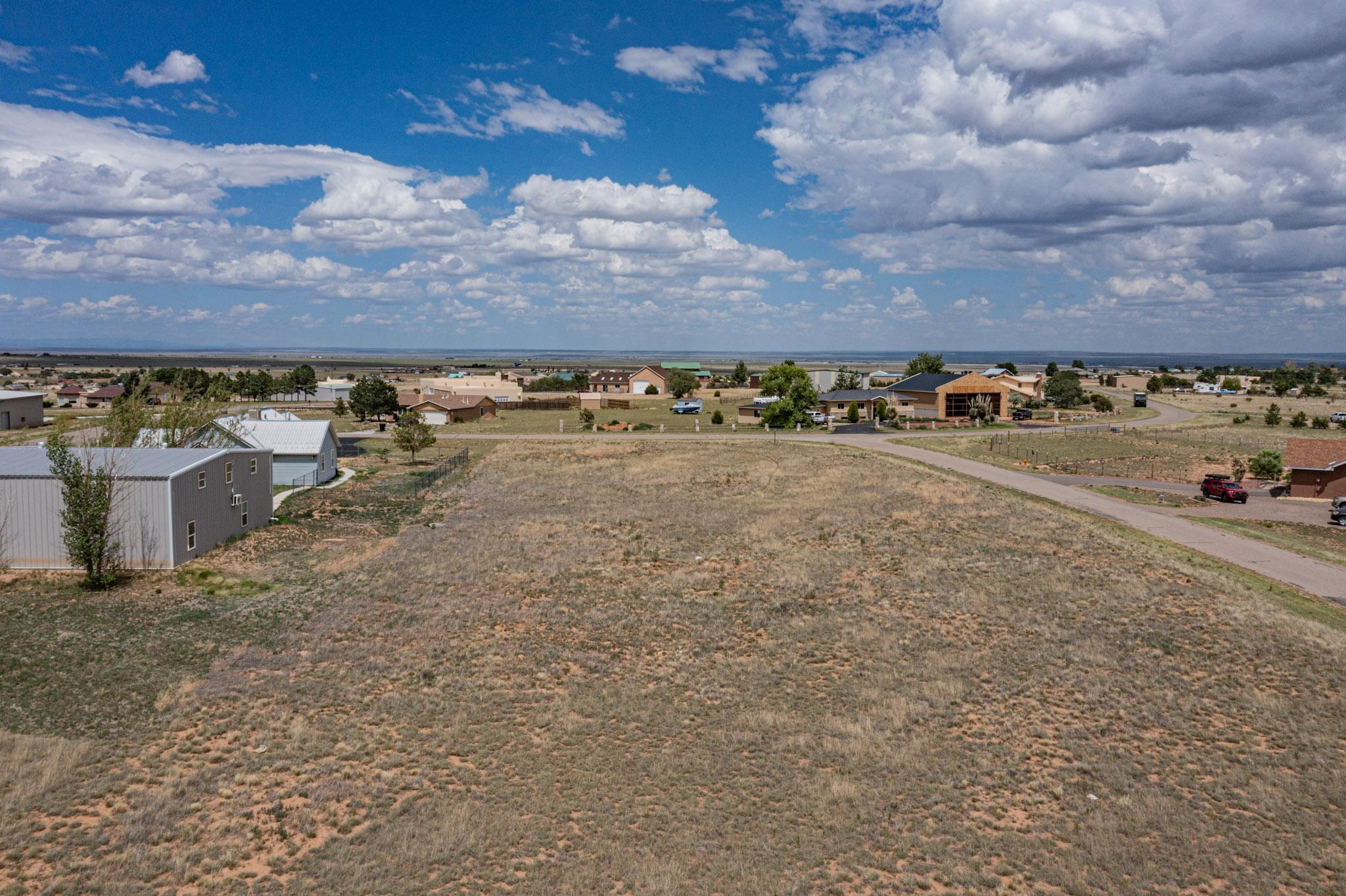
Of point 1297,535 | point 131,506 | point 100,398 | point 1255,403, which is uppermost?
point 1255,403

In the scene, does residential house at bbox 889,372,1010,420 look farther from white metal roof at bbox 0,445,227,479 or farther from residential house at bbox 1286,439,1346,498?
white metal roof at bbox 0,445,227,479

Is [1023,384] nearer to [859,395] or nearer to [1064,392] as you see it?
[1064,392]

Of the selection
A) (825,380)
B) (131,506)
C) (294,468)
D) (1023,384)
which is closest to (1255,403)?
(1023,384)

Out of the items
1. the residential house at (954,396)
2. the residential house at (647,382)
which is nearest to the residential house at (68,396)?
the residential house at (647,382)

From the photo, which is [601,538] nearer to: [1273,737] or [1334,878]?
[1273,737]

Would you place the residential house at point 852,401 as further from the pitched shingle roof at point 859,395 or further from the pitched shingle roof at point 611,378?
the pitched shingle roof at point 611,378

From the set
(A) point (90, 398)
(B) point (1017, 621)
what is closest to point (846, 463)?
(B) point (1017, 621)

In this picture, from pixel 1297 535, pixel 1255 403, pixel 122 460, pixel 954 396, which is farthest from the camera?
pixel 1255 403

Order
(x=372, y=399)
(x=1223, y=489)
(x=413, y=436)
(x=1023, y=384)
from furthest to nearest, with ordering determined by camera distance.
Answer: (x=1023, y=384)
(x=372, y=399)
(x=413, y=436)
(x=1223, y=489)

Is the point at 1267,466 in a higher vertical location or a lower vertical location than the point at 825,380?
lower
